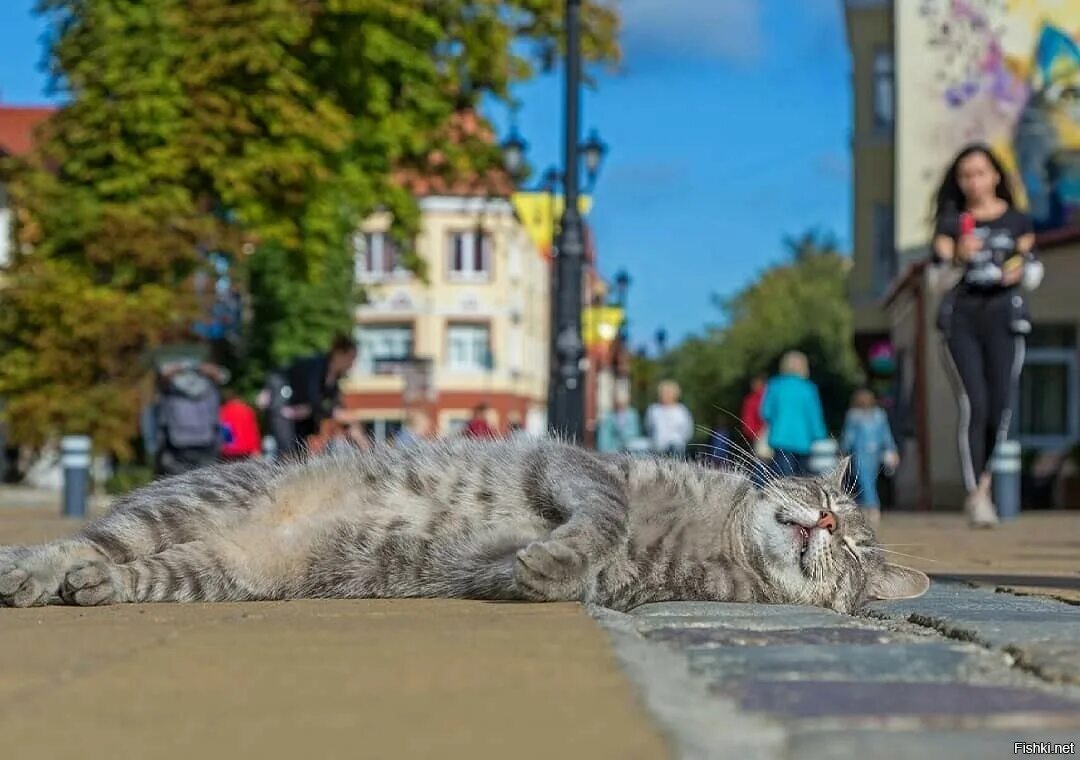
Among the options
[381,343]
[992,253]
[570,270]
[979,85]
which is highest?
[979,85]

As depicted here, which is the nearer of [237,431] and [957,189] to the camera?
[957,189]

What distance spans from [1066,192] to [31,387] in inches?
796

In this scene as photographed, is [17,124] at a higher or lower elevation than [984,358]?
higher

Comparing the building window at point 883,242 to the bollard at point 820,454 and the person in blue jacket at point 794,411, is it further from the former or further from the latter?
the person in blue jacket at point 794,411

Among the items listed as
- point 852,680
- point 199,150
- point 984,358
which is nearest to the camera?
point 852,680

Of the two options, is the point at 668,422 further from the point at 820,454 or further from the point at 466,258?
the point at 466,258

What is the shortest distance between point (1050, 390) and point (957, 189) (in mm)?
17763

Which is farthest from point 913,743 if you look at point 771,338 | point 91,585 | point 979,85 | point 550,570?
point 771,338

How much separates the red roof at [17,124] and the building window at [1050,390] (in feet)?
111

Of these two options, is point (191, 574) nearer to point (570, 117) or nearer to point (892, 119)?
point (570, 117)

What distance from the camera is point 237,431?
18.8m

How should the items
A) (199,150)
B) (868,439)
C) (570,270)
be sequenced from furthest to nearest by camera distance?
(199,150)
(570,270)
(868,439)

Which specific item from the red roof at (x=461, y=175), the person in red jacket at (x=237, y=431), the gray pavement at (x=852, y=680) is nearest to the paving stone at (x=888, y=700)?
the gray pavement at (x=852, y=680)

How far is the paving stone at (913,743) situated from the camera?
2232mm
